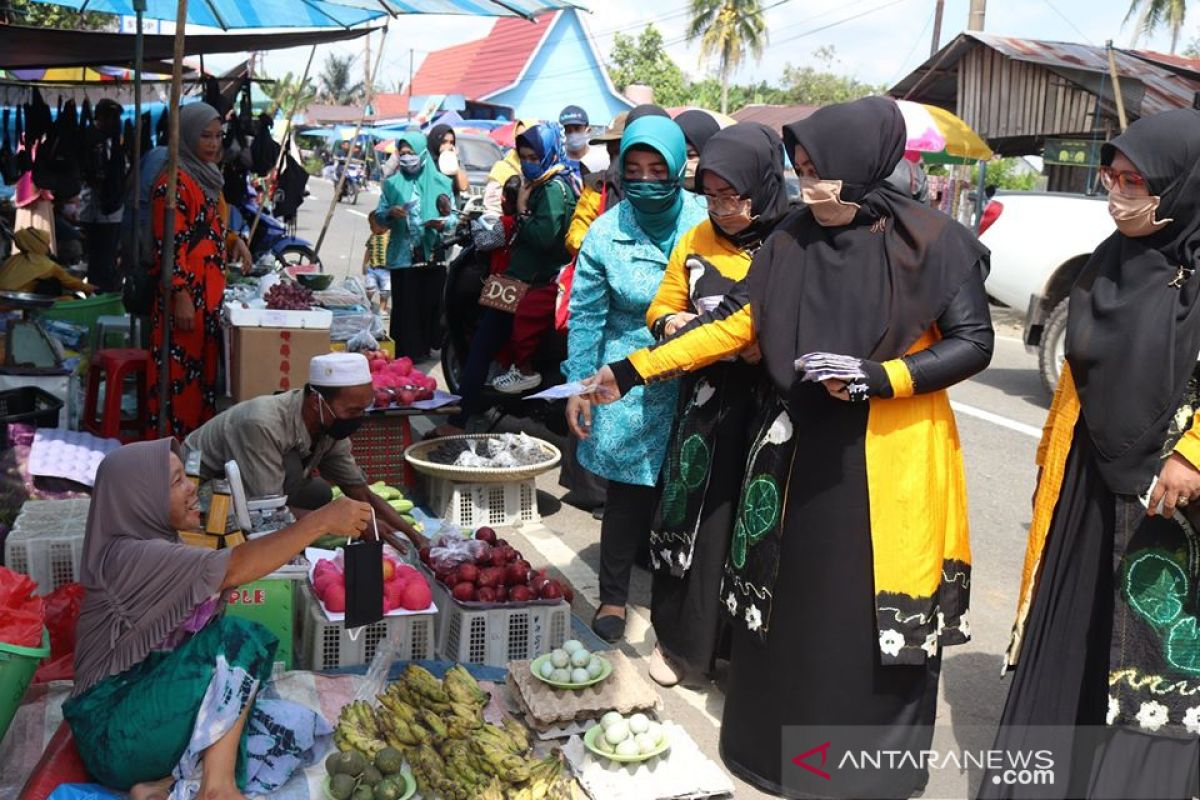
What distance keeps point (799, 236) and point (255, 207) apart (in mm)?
10122

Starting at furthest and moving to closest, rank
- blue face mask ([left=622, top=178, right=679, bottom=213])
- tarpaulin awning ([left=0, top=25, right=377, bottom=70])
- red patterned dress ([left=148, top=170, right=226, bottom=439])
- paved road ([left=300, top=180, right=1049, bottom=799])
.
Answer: tarpaulin awning ([left=0, top=25, right=377, bottom=70]) < red patterned dress ([left=148, top=170, right=226, bottom=439]) < blue face mask ([left=622, top=178, right=679, bottom=213]) < paved road ([left=300, top=180, right=1049, bottom=799])

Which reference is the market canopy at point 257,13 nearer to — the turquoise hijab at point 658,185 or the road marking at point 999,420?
the turquoise hijab at point 658,185

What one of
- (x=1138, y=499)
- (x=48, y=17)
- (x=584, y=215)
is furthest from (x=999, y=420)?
(x=48, y=17)

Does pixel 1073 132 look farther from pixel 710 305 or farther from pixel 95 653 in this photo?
pixel 95 653

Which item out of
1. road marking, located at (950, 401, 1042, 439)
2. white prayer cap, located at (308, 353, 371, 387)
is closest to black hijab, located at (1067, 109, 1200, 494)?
white prayer cap, located at (308, 353, 371, 387)

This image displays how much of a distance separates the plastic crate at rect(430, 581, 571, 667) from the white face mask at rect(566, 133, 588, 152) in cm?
467

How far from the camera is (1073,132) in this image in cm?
1395

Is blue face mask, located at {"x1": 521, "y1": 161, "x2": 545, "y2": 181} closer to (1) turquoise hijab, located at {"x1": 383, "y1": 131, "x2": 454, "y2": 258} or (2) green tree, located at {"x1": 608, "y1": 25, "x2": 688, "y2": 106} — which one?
(1) turquoise hijab, located at {"x1": 383, "y1": 131, "x2": 454, "y2": 258}

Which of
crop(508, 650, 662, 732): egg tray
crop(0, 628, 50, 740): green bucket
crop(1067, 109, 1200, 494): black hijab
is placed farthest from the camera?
crop(508, 650, 662, 732): egg tray

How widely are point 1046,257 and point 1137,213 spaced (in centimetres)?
675

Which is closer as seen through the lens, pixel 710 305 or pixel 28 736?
pixel 28 736

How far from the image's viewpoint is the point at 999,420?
29.8 feet

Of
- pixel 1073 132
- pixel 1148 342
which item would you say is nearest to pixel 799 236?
pixel 1148 342

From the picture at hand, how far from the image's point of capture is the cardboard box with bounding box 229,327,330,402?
6480 millimetres
